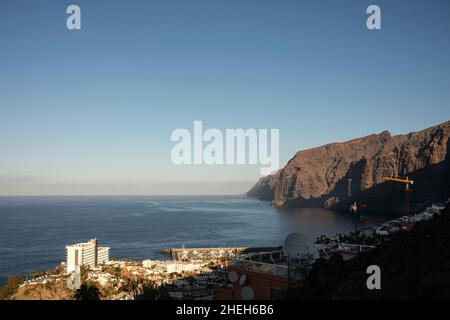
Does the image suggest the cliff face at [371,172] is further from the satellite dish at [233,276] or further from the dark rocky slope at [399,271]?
the satellite dish at [233,276]

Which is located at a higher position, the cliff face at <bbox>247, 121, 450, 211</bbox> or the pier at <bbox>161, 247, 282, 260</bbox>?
the cliff face at <bbox>247, 121, 450, 211</bbox>

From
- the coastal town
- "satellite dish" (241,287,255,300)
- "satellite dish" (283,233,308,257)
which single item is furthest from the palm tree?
"satellite dish" (283,233,308,257)

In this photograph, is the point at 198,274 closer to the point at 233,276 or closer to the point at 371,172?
the point at 233,276

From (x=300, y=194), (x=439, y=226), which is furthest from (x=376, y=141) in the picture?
(x=439, y=226)

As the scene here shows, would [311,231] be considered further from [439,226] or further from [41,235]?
[439,226]

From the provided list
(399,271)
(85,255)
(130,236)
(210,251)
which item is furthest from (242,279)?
(130,236)

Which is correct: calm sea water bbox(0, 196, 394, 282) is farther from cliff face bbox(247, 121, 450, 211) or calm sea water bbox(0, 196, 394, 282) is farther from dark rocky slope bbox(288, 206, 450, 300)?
dark rocky slope bbox(288, 206, 450, 300)
